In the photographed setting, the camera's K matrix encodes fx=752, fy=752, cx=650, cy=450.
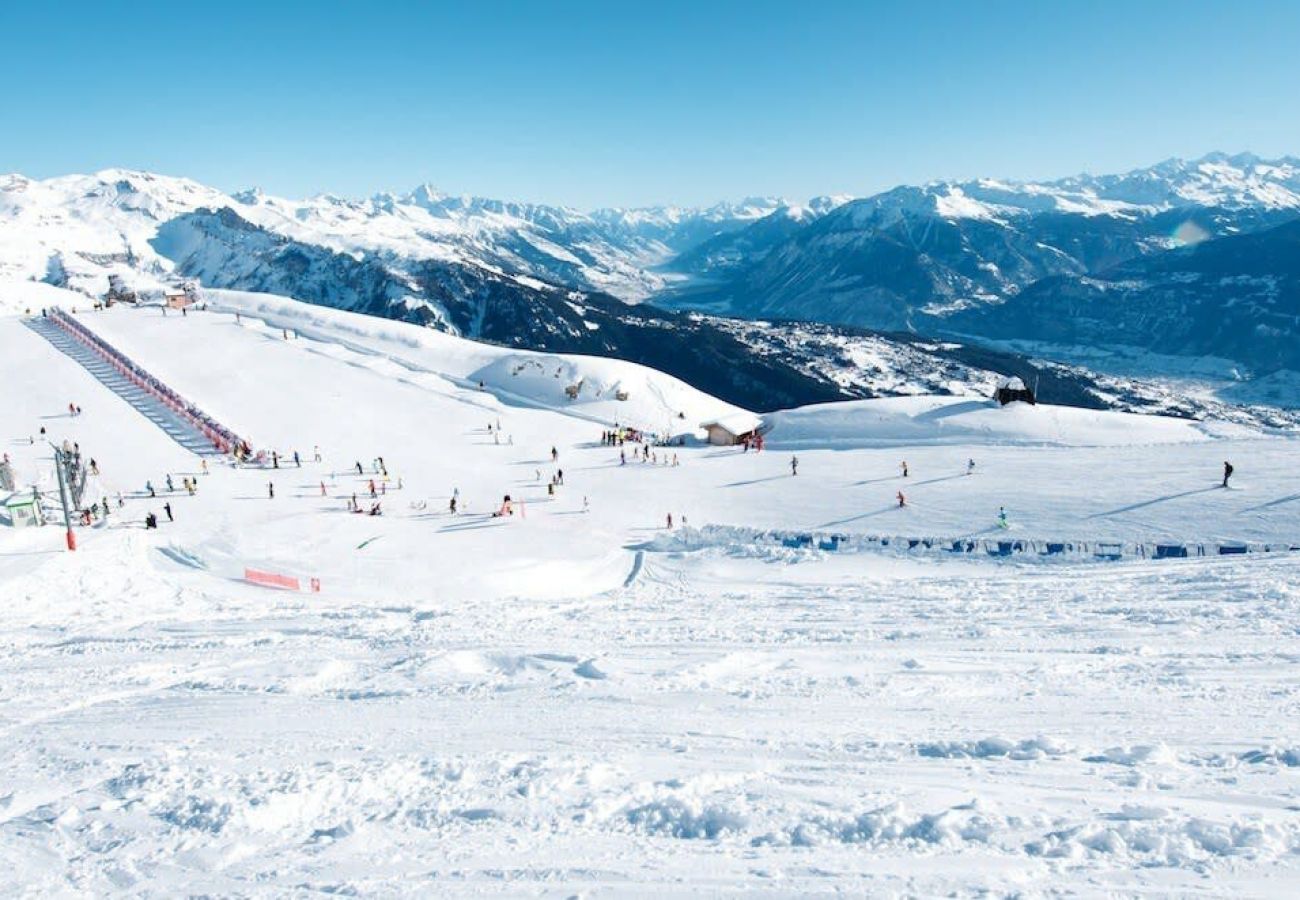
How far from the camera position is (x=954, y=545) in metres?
26.0

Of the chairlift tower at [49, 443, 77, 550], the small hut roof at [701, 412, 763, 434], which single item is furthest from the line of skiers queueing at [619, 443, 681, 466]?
the chairlift tower at [49, 443, 77, 550]

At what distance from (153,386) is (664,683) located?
48.0 metres

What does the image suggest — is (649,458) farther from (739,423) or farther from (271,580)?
(271,580)

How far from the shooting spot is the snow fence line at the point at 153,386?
128ft

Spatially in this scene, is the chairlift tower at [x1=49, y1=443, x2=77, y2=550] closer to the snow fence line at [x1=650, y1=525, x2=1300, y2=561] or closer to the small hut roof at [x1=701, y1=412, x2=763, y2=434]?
the snow fence line at [x1=650, y1=525, x2=1300, y2=561]

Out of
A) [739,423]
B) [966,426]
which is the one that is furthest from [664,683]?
[739,423]

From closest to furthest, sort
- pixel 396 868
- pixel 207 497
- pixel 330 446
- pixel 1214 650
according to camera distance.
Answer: pixel 396 868
pixel 1214 650
pixel 207 497
pixel 330 446

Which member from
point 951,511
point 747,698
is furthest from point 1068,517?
point 747,698

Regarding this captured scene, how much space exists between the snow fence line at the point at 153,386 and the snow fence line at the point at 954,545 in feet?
80.5

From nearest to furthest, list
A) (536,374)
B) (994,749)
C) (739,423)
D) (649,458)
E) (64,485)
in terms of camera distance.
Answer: (994,749)
(64,485)
(649,458)
(739,423)
(536,374)

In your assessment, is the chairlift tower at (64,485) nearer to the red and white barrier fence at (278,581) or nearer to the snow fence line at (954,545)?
the red and white barrier fence at (278,581)

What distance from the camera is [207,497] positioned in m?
30.9

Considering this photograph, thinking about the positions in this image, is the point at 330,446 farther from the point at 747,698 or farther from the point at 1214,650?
the point at 1214,650

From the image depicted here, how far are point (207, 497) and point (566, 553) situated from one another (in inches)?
621
